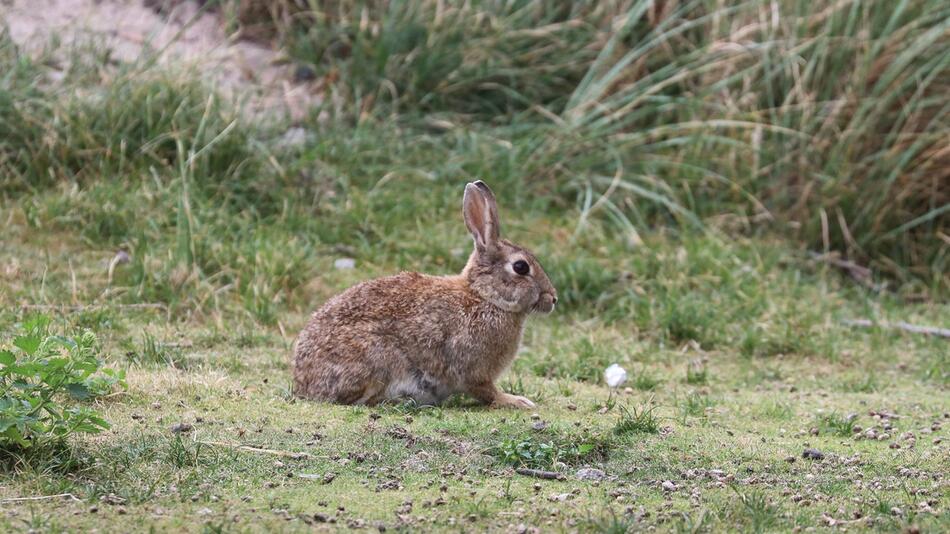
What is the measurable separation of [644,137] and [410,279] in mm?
4655

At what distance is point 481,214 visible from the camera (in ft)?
22.4

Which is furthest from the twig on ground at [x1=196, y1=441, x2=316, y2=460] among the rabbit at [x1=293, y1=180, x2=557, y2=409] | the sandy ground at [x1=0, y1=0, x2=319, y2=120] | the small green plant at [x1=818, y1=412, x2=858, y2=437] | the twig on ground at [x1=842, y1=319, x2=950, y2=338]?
the sandy ground at [x1=0, y1=0, x2=319, y2=120]

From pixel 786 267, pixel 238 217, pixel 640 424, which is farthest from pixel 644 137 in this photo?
pixel 640 424

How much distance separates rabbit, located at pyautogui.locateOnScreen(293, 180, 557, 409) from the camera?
619 centimetres

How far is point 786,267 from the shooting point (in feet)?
34.1

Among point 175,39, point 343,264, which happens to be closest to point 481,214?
point 343,264

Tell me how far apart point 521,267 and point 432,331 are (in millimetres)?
682

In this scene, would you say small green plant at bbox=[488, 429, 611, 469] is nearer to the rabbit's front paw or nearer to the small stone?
the rabbit's front paw

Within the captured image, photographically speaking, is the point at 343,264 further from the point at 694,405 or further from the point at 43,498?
the point at 43,498

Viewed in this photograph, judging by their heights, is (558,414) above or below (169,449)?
below

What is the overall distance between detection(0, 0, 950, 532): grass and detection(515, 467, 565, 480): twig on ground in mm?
70

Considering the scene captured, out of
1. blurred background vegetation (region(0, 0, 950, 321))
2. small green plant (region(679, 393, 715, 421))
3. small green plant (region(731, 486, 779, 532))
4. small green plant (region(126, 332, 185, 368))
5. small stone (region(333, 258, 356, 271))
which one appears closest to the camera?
small green plant (region(731, 486, 779, 532))

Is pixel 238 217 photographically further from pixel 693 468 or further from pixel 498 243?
pixel 693 468

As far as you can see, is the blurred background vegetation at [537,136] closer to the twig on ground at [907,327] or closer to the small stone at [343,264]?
the small stone at [343,264]
